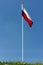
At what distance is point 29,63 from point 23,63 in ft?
3.47

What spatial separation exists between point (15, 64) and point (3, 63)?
5.02ft

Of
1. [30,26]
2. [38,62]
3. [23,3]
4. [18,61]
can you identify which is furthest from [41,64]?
[23,3]

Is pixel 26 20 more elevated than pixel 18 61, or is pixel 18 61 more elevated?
pixel 26 20

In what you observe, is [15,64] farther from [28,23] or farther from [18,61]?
[28,23]

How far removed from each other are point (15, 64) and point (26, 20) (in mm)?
8048

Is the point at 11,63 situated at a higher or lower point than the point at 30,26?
lower

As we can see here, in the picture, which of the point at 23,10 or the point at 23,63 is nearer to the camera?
the point at 23,63

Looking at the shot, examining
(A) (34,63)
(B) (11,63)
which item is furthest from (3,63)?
(A) (34,63)

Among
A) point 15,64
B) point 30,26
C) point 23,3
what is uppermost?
point 23,3

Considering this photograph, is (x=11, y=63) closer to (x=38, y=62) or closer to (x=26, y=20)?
(x=38, y=62)

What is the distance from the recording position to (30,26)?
38.1m

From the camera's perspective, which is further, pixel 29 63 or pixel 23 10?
pixel 23 10

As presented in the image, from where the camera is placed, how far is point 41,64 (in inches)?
1267

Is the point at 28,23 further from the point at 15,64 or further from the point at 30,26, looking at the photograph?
the point at 15,64
